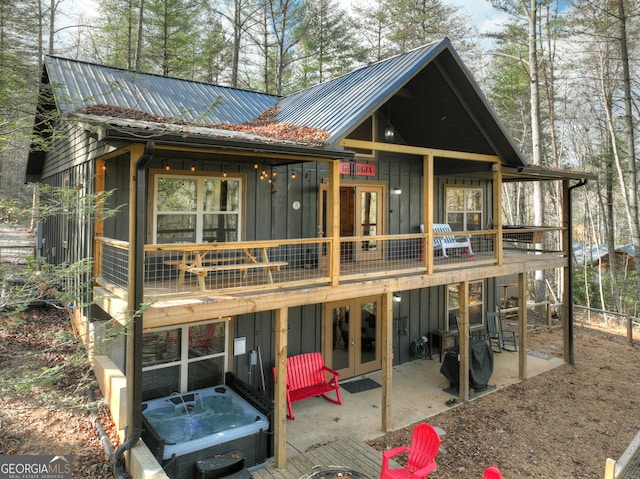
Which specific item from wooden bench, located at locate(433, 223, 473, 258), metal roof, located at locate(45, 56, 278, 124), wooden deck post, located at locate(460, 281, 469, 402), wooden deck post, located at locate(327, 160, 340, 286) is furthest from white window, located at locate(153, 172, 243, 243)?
wooden bench, located at locate(433, 223, 473, 258)

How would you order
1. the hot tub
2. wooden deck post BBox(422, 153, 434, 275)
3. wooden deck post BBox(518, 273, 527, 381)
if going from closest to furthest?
the hot tub → wooden deck post BBox(422, 153, 434, 275) → wooden deck post BBox(518, 273, 527, 381)

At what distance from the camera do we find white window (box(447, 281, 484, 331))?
12141 mm

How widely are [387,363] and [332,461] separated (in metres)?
2.02

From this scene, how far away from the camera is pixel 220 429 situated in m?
6.36

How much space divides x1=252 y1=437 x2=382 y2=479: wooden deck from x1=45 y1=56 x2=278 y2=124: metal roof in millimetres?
6136

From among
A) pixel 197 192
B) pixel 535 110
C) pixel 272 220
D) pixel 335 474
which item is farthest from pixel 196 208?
pixel 535 110

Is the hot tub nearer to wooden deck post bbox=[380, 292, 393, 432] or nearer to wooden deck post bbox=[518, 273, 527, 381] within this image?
wooden deck post bbox=[380, 292, 393, 432]

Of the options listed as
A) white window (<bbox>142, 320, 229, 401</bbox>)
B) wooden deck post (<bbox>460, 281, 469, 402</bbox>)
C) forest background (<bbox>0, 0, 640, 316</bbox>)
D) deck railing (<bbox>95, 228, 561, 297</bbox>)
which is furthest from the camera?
forest background (<bbox>0, 0, 640, 316</bbox>)

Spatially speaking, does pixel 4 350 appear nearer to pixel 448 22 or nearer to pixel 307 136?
pixel 307 136

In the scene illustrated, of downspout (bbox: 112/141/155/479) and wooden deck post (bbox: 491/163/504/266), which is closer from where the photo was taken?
downspout (bbox: 112/141/155/479)

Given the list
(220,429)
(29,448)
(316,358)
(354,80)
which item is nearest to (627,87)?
(354,80)

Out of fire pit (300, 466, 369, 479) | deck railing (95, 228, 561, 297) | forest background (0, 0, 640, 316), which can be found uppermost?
forest background (0, 0, 640, 316)

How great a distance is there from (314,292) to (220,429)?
8.12 feet

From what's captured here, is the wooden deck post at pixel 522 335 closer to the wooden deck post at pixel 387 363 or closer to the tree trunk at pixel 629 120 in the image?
the wooden deck post at pixel 387 363
